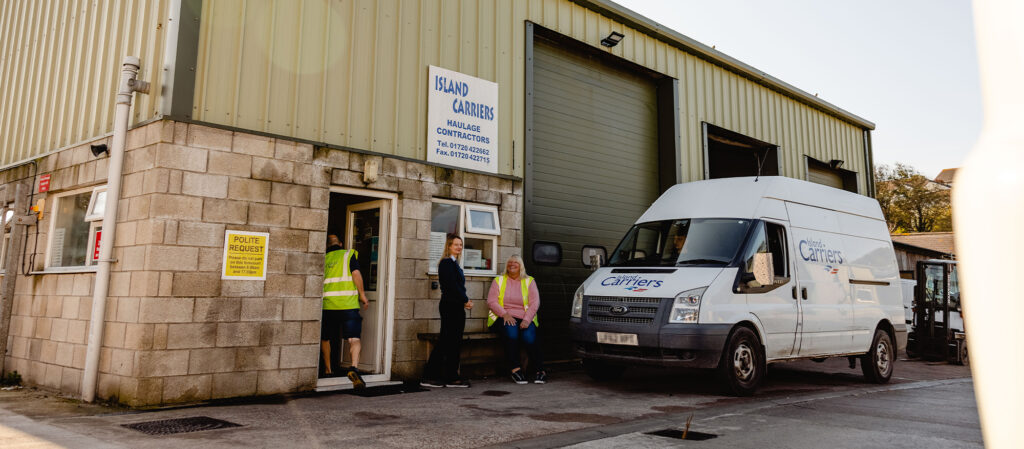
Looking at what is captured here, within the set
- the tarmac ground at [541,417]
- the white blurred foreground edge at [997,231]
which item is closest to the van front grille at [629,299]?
the tarmac ground at [541,417]

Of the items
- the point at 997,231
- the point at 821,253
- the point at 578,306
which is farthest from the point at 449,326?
the point at 997,231

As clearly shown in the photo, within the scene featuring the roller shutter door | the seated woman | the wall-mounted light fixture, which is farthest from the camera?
the wall-mounted light fixture

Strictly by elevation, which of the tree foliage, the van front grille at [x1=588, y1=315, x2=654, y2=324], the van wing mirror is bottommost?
the van front grille at [x1=588, y1=315, x2=654, y2=324]

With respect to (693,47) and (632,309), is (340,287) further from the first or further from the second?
(693,47)

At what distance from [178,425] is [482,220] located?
17.1ft

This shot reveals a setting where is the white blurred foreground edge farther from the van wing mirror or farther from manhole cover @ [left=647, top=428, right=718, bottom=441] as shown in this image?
the van wing mirror

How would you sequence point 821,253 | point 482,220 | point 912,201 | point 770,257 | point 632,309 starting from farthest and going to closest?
point 912,201 → point 482,220 → point 821,253 → point 632,309 → point 770,257

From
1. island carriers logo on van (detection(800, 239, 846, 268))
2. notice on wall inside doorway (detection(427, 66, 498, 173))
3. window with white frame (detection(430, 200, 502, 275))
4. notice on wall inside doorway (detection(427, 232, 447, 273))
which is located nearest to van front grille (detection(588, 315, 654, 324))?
window with white frame (detection(430, 200, 502, 275))

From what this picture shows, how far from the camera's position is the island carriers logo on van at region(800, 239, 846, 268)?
8.87 meters

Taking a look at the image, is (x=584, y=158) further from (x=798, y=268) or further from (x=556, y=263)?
(x=798, y=268)

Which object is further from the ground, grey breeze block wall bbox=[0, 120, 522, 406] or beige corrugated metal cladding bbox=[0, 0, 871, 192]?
beige corrugated metal cladding bbox=[0, 0, 871, 192]

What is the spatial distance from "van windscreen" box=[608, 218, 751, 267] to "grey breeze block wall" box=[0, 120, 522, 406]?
2830 millimetres

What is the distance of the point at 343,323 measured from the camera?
331 inches

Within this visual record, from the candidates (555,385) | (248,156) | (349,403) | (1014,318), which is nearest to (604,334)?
(555,385)
